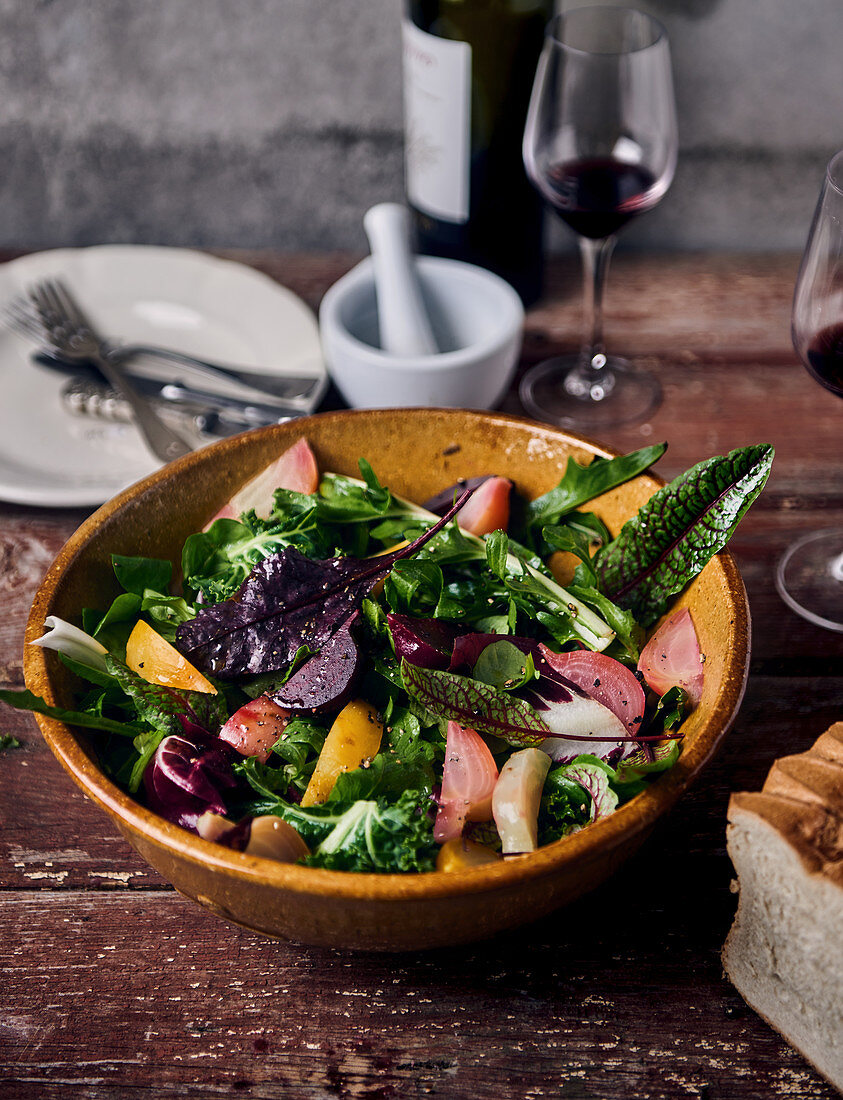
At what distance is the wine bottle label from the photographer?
4.47 feet

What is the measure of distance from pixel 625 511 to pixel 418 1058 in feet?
1.78

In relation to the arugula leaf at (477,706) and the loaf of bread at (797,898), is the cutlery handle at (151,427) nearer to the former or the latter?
the arugula leaf at (477,706)

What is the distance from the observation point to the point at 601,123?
1.37 metres

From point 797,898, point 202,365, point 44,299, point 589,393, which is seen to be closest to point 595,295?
point 589,393

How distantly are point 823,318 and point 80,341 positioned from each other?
103 centimetres

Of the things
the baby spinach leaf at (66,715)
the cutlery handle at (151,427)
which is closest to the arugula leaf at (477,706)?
the baby spinach leaf at (66,715)

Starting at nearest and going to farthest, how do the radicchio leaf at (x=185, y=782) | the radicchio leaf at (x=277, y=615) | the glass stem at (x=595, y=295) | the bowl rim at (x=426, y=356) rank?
1. the radicchio leaf at (x=185, y=782)
2. the radicchio leaf at (x=277, y=615)
3. the bowl rim at (x=426, y=356)
4. the glass stem at (x=595, y=295)

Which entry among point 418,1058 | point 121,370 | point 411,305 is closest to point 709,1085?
point 418,1058

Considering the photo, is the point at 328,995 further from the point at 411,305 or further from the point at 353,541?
the point at 411,305

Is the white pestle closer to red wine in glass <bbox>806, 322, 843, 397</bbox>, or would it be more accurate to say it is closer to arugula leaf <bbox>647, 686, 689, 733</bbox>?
red wine in glass <bbox>806, 322, 843, 397</bbox>

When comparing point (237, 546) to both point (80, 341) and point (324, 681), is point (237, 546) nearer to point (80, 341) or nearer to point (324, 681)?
point (324, 681)

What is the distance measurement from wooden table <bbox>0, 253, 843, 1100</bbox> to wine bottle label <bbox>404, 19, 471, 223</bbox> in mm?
849

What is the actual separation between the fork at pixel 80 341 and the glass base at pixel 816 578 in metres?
0.78

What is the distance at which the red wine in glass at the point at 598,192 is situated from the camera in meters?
1.34
